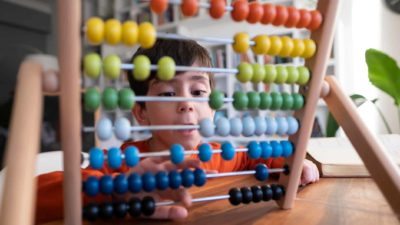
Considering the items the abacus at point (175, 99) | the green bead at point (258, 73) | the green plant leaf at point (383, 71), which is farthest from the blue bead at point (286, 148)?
the green plant leaf at point (383, 71)

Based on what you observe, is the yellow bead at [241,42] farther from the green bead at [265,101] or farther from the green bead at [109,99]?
the green bead at [109,99]

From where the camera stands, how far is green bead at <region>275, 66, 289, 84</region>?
48 cm

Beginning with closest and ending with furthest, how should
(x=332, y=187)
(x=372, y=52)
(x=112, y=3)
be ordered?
(x=332, y=187)
(x=372, y=52)
(x=112, y=3)

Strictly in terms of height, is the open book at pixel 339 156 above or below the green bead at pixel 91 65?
below

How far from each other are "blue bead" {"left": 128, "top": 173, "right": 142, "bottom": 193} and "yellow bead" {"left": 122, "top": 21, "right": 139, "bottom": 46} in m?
0.18

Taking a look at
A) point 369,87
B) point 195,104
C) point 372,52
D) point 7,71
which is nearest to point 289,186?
point 195,104

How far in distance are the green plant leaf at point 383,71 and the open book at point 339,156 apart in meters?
0.31

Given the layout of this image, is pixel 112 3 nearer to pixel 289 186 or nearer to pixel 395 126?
pixel 395 126

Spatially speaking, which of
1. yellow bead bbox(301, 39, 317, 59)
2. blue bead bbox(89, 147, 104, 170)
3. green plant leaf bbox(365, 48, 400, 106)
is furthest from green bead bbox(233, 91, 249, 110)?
green plant leaf bbox(365, 48, 400, 106)

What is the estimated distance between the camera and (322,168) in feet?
2.41

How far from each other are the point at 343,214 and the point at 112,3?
3.22 m

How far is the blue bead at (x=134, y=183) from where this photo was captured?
1.41 feet

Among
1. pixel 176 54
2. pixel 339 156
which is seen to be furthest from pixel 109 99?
pixel 339 156

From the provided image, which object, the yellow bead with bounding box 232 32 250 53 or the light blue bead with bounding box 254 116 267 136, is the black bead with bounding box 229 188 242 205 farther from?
the yellow bead with bounding box 232 32 250 53
